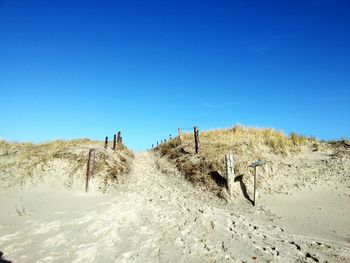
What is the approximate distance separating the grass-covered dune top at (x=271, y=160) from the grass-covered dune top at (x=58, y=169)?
522 cm

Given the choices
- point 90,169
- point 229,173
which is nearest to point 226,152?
point 229,173

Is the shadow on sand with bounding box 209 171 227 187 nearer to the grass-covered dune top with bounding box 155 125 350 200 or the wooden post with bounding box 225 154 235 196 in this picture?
the grass-covered dune top with bounding box 155 125 350 200

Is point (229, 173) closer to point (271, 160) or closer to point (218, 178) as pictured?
point (218, 178)

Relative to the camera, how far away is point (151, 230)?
10.2 metres

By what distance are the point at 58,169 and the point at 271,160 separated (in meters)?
13.0

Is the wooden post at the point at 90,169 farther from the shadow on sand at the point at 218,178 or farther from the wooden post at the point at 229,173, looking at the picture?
the wooden post at the point at 229,173

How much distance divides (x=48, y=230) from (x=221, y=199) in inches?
335

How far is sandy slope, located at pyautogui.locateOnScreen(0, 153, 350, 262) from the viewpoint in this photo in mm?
8336

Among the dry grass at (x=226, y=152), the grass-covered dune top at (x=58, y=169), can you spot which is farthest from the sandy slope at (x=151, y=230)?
the dry grass at (x=226, y=152)

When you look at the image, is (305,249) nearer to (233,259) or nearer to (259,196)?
(233,259)

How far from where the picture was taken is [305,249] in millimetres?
8875

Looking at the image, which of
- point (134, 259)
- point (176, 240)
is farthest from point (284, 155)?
point (134, 259)

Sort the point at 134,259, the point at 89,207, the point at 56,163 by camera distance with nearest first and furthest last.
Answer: the point at 134,259, the point at 89,207, the point at 56,163

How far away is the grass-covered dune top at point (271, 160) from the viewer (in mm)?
16203
